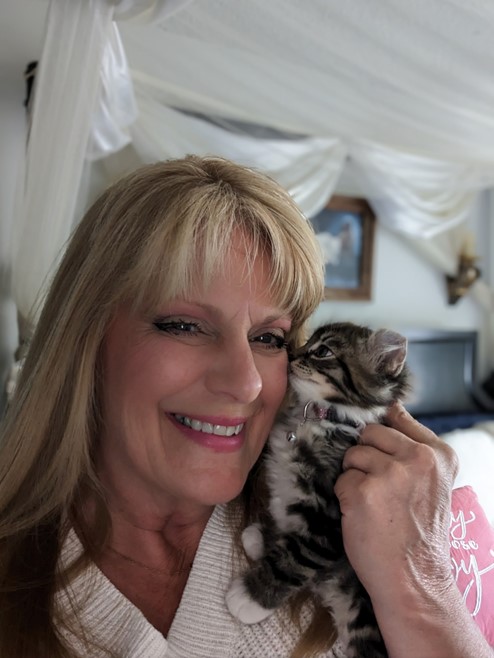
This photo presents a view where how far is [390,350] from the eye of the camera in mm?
1012

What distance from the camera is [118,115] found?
1.71 metres

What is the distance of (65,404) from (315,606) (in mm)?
505

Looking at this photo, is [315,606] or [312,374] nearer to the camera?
[315,606]

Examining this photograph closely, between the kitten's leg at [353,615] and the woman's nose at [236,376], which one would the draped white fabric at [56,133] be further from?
the kitten's leg at [353,615]

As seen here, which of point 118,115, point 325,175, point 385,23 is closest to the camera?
point 385,23

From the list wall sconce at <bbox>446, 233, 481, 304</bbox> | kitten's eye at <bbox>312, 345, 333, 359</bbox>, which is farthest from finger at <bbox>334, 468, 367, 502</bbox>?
wall sconce at <bbox>446, 233, 481, 304</bbox>

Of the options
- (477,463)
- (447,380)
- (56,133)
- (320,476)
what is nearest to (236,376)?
(320,476)

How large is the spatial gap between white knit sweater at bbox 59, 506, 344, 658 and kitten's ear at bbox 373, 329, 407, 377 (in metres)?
0.46

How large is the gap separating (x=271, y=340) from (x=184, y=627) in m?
0.45

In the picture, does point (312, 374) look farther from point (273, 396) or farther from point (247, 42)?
point (247, 42)

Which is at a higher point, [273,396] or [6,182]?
[6,182]

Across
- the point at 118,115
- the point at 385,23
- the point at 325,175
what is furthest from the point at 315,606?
the point at 325,175

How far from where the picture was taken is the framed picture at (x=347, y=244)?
3219mm

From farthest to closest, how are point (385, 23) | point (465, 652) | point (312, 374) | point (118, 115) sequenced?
point (118, 115)
point (385, 23)
point (312, 374)
point (465, 652)
